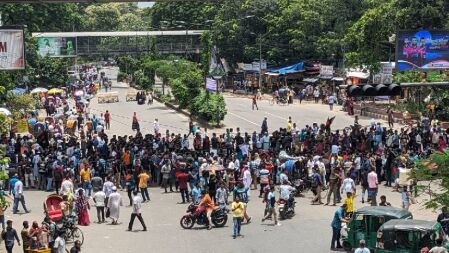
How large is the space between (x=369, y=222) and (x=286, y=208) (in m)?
4.71

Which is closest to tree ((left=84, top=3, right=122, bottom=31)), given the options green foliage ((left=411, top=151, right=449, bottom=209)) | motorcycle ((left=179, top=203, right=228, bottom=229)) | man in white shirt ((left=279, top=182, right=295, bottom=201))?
man in white shirt ((left=279, top=182, right=295, bottom=201))

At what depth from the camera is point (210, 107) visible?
45.1 m

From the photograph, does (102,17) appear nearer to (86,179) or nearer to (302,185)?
(86,179)

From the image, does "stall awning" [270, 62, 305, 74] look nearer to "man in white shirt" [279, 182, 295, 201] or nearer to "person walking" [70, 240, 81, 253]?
"man in white shirt" [279, 182, 295, 201]

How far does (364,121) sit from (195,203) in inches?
1031

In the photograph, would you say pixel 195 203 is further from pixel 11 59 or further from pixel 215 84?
pixel 215 84

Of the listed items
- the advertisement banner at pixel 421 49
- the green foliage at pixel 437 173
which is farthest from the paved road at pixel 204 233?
the advertisement banner at pixel 421 49

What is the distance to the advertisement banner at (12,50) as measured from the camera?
28547mm

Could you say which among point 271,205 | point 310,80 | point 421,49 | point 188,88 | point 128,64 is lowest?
point 271,205

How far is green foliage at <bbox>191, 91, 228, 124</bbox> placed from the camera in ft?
147

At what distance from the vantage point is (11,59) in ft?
94.4

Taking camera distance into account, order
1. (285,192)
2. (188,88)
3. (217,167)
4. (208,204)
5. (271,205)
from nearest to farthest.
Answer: (208,204), (271,205), (285,192), (217,167), (188,88)

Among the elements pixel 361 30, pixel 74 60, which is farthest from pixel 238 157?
pixel 74 60

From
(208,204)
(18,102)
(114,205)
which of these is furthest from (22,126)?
(208,204)
